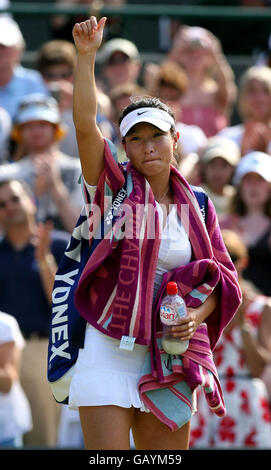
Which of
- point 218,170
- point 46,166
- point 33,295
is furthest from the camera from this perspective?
point 218,170

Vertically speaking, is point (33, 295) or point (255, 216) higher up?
point (255, 216)

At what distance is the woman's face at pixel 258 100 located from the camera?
329 inches

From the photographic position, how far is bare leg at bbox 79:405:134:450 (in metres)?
3.68

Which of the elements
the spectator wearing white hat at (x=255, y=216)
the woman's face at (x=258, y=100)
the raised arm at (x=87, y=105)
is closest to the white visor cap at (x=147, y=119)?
the raised arm at (x=87, y=105)

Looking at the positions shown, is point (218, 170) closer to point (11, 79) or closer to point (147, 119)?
point (11, 79)

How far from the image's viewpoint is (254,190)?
754cm

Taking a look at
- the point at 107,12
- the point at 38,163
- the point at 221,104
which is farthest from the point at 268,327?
the point at 107,12

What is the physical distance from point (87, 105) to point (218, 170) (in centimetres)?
416

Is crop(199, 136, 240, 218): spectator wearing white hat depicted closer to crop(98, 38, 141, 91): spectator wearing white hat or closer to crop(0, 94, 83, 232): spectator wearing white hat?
crop(0, 94, 83, 232): spectator wearing white hat

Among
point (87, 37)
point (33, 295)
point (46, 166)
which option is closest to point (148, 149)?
point (87, 37)

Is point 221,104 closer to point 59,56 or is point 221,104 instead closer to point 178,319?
point 59,56

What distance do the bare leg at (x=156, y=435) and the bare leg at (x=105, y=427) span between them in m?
0.12

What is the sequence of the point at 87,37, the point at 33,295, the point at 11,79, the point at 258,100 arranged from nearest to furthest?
1. the point at 87,37
2. the point at 33,295
3. the point at 258,100
4. the point at 11,79

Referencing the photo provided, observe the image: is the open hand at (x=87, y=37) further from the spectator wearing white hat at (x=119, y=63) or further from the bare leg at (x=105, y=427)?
the spectator wearing white hat at (x=119, y=63)
